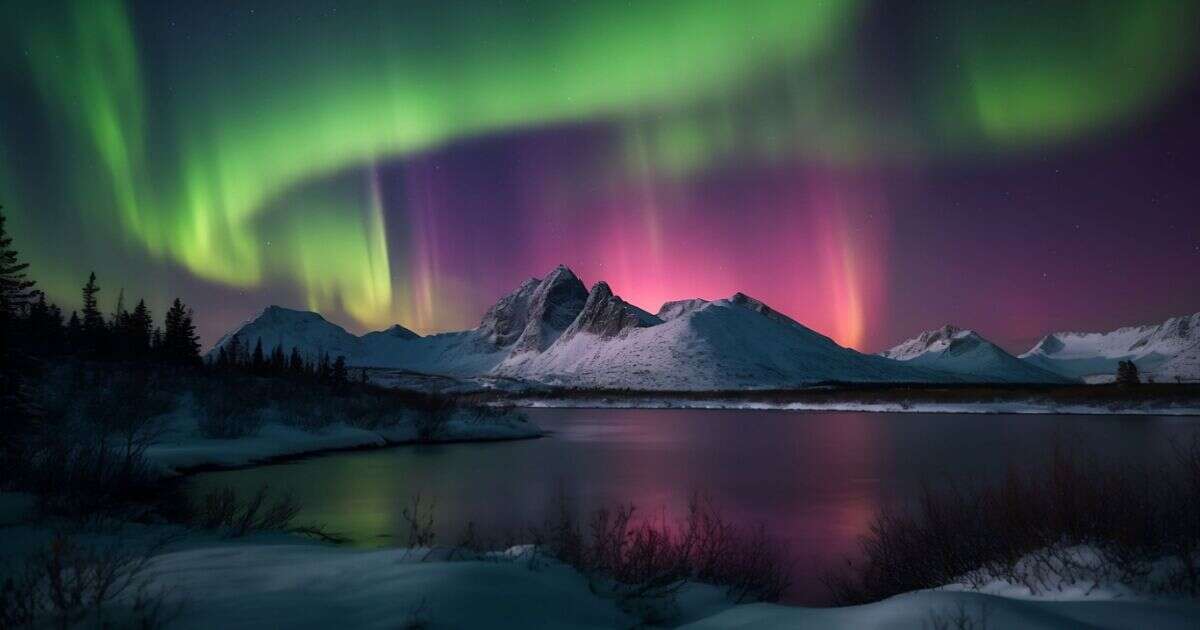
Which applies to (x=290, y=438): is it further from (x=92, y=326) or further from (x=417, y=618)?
(x=92, y=326)

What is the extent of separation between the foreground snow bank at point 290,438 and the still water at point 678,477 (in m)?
2.78

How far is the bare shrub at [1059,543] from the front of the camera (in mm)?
10062

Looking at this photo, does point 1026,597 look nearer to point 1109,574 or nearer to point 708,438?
point 1109,574

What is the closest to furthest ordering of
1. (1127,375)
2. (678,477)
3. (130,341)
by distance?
(678,477) → (130,341) → (1127,375)

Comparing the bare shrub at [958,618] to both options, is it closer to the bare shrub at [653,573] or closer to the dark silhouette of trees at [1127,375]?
the bare shrub at [653,573]

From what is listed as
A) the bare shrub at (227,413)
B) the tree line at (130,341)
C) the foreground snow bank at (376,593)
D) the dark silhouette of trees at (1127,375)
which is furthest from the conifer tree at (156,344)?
the dark silhouette of trees at (1127,375)

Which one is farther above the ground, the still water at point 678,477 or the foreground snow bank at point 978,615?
the foreground snow bank at point 978,615

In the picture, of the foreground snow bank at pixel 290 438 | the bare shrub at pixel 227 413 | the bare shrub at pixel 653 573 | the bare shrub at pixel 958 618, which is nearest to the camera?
the bare shrub at pixel 958 618

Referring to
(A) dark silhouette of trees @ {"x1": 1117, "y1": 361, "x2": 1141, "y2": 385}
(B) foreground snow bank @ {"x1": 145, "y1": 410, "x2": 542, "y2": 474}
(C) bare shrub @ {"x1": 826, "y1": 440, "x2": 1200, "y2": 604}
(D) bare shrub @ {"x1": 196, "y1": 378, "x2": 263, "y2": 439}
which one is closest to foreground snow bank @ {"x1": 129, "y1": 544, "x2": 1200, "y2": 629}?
(C) bare shrub @ {"x1": 826, "y1": 440, "x2": 1200, "y2": 604}

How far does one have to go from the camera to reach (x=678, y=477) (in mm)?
39875

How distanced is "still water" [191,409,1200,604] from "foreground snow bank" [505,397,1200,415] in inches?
1506

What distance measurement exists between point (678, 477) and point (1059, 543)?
2929cm

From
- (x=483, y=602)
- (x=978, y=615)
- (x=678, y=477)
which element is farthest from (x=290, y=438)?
(x=978, y=615)

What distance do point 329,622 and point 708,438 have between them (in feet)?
217
